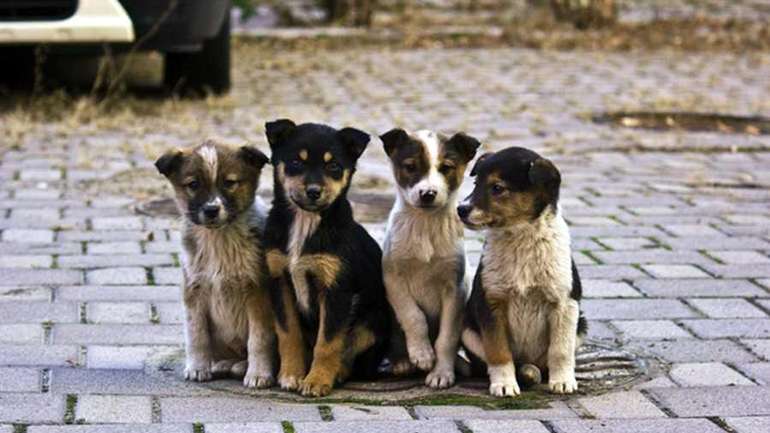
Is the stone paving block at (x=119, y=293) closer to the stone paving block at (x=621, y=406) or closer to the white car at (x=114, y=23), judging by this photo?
the stone paving block at (x=621, y=406)

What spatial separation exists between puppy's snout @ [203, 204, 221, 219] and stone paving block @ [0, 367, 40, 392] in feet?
2.86

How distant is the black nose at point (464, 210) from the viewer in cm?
552

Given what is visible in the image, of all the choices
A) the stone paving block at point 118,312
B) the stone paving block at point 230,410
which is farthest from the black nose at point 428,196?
the stone paving block at point 118,312

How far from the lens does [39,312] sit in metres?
6.72

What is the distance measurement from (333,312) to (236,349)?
58 cm

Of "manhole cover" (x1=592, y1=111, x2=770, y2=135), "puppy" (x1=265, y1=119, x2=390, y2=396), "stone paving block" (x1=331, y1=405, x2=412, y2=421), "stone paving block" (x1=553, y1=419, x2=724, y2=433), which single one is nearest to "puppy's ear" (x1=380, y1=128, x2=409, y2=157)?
"puppy" (x1=265, y1=119, x2=390, y2=396)

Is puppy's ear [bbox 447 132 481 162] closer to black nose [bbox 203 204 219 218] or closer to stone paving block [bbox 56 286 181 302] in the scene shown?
black nose [bbox 203 204 219 218]

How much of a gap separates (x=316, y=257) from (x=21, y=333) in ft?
5.02

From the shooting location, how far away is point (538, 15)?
2112cm

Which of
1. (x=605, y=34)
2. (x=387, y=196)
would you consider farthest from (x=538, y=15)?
(x=387, y=196)

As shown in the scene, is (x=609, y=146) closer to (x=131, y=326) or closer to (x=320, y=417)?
(x=131, y=326)

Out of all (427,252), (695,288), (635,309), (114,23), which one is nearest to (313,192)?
(427,252)

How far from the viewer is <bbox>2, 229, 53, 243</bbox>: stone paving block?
816 cm

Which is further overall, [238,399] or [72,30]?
[72,30]
